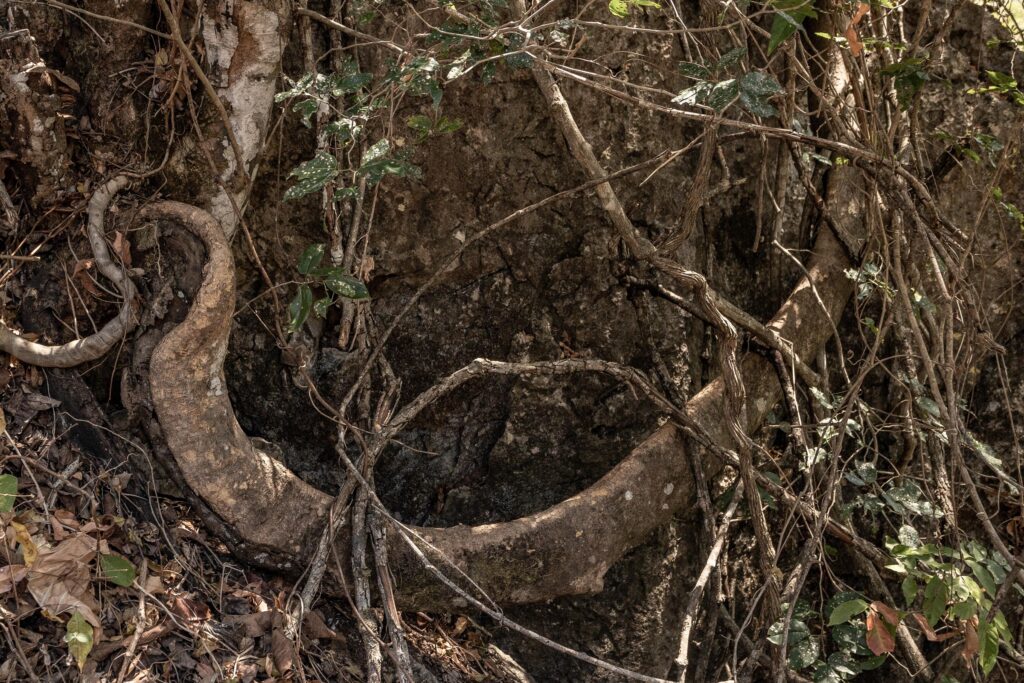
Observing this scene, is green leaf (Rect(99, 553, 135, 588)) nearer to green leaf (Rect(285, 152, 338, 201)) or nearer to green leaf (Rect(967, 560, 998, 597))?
green leaf (Rect(285, 152, 338, 201))

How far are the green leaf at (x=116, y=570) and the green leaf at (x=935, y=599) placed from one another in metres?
1.96

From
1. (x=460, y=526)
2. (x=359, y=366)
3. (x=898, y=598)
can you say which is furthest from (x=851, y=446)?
(x=359, y=366)

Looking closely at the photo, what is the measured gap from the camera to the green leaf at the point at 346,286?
227 cm

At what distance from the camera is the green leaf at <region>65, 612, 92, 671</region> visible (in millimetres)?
1917

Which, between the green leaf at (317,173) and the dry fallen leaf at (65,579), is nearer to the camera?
the dry fallen leaf at (65,579)

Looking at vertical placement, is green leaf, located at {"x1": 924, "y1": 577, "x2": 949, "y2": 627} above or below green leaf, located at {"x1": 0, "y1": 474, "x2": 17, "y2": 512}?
below

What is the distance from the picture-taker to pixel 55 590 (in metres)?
2.04

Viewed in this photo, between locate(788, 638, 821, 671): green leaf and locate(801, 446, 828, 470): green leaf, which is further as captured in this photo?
locate(801, 446, 828, 470): green leaf

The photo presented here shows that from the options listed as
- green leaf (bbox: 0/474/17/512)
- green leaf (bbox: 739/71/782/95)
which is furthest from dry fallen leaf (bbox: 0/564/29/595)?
green leaf (bbox: 739/71/782/95)

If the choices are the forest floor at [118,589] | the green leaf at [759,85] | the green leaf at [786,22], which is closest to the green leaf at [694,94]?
the green leaf at [759,85]

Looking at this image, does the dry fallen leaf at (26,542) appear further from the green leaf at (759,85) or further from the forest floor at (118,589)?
the green leaf at (759,85)

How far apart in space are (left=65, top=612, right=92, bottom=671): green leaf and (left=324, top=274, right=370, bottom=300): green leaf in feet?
3.17

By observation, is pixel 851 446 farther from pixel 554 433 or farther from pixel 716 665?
pixel 554 433

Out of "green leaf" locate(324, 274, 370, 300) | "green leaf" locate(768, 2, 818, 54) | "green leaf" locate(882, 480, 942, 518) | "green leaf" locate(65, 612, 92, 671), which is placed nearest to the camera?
"green leaf" locate(768, 2, 818, 54)
